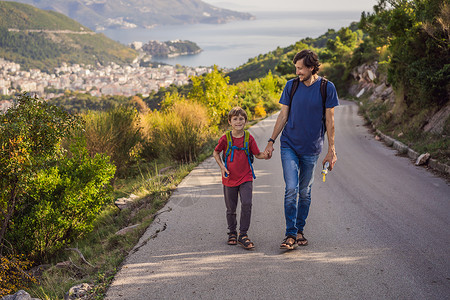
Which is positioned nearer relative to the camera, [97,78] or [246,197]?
[246,197]

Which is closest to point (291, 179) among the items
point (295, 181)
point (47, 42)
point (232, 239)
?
point (295, 181)

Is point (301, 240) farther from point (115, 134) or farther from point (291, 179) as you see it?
point (115, 134)

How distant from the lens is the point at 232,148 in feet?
13.8

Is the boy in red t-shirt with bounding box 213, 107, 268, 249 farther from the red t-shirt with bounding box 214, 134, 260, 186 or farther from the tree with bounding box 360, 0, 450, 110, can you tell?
the tree with bounding box 360, 0, 450, 110

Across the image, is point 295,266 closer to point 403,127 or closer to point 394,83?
point 403,127

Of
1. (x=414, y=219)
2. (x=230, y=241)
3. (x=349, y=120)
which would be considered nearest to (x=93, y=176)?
(x=230, y=241)

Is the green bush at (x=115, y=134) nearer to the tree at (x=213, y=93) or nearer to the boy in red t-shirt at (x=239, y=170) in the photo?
the tree at (x=213, y=93)

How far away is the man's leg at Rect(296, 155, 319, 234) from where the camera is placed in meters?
4.09

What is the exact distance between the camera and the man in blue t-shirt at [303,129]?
3.94 metres

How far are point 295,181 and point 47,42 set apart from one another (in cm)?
14335

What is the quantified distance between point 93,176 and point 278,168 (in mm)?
4277

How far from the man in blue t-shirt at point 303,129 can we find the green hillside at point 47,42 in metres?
123

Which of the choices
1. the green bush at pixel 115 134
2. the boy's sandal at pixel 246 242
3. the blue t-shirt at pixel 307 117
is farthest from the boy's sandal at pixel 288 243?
the green bush at pixel 115 134

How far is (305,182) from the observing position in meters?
4.18
